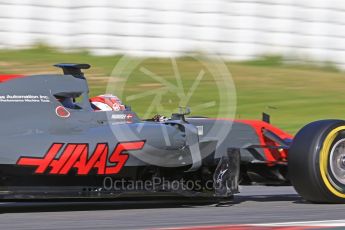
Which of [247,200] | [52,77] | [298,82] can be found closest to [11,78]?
[52,77]

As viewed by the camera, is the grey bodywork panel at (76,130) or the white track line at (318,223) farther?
the grey bodywork panel at (76,130)

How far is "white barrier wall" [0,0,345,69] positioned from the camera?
615 inches

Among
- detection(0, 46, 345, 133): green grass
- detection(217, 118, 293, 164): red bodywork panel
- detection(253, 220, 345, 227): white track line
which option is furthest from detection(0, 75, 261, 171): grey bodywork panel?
detection(0, 46, 345, 133): green grass

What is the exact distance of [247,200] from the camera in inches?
330

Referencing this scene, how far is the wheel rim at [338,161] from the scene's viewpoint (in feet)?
24.8

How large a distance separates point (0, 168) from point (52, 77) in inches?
39.9

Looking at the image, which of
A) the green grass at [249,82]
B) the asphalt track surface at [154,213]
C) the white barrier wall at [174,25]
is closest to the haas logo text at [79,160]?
the asphalt track surface at [154,213]

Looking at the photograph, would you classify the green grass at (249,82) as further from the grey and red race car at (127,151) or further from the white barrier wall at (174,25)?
the grey and red race car at (127,151)

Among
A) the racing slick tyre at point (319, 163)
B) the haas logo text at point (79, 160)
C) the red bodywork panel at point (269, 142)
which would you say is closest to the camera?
the haas logo text at point (79, 160)

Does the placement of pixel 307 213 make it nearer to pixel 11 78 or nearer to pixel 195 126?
pixel 195 126

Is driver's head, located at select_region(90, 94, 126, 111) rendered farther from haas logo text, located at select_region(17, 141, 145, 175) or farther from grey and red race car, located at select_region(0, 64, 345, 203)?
haas logo text, located at select_region(17, 141, 145, 175)

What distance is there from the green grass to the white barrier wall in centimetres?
31

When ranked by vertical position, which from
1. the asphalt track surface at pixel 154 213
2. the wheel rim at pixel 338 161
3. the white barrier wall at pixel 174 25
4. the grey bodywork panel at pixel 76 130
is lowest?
the asphalt track surface at pixel 154 213

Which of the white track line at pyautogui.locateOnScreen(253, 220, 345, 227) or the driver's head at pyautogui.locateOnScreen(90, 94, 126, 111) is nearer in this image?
the white track line at pyautogui.locateOnScreen(253, 220, 345, 227)
